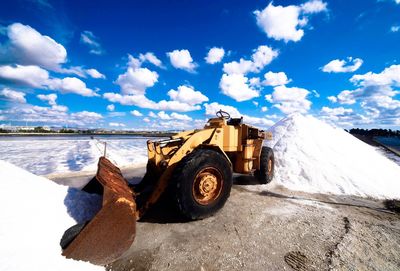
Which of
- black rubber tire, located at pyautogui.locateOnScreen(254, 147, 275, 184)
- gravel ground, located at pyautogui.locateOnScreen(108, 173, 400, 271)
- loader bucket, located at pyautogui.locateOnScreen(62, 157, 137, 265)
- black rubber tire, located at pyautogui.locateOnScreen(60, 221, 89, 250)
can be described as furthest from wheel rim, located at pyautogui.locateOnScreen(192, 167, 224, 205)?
black rubber tire, located at pyautogui.locateOnScreen(254, 147, 275, 184)

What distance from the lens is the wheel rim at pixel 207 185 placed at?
3844mm

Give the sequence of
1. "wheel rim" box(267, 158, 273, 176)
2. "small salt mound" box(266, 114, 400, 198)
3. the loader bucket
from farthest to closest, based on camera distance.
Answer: "wheel rim" box(267, 158, 273, 176) < "small salt mound" box(266, 114, 400, 198) < the loader bucket

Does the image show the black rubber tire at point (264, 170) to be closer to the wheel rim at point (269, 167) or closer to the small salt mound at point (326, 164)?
the wheel rim at point (269, 167)

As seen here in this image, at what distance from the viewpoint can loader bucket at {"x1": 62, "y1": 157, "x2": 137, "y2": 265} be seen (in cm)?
259

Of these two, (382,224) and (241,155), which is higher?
(241,155)

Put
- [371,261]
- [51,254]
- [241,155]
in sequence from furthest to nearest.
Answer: [241,155], [371,261], [51,254]

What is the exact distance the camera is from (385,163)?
8.24m

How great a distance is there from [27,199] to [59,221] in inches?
21.5

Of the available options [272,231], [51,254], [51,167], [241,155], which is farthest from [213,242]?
[51,167]

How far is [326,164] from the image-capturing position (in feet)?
24.1

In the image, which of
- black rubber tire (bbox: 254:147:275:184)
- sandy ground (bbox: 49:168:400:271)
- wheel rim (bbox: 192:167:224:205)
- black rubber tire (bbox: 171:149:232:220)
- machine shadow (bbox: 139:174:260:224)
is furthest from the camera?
black rubber tire (bbox: 254:147:275:184)

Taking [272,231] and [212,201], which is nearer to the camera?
[272,231]

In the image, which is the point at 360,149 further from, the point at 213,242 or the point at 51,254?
the point at 51,254

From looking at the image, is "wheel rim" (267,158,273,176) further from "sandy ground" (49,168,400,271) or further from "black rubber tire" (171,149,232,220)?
"black rubber tire" (171,149,232,220)
